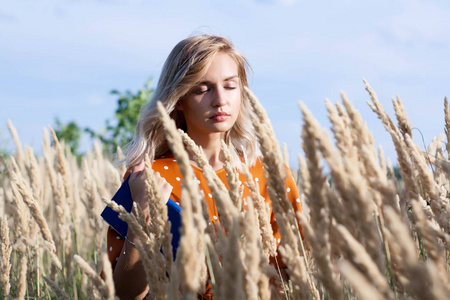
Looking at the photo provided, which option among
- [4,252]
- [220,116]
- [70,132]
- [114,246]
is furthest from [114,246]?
[70,132]

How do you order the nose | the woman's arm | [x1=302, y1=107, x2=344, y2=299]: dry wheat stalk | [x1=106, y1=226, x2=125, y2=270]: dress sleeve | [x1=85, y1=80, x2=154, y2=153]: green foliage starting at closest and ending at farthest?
[x1=302, y1=107, x2=344, y2=299]: dry wheat stalk < the woman's arm < the nose < [x1=106, y1=226, x2=125, y2=270]: dress sleeve < [x1=85, y1=80, x2=154, y2=153]: green foliage

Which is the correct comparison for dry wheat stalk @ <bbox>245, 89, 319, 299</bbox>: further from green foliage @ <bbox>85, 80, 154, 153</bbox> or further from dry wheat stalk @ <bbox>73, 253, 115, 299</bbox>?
green foliage @ <bbox>85, 80, 154, 153</bbox>

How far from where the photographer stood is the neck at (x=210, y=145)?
92.6 inches

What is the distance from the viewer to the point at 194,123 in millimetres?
2262

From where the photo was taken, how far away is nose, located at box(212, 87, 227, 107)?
2.10m

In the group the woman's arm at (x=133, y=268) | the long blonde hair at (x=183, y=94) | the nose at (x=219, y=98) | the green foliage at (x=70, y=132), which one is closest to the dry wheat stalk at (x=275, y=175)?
the woman's arm at (x=133, y=268)


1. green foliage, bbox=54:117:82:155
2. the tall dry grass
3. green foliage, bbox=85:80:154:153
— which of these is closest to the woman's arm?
the tall dry grass

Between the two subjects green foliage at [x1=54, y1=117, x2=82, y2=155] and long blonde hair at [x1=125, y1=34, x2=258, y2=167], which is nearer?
long blonde hair at [x1=125, y1=34, x2=258, y2=167]

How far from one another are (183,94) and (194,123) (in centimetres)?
14

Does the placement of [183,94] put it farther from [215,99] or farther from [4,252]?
[4,252]

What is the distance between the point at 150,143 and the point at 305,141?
5.51ft

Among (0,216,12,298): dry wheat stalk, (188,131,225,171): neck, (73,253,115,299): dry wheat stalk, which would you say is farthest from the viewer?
(188,131,225,171): neck

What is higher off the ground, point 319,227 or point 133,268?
point 133,268

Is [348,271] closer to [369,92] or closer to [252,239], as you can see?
[252,239]
